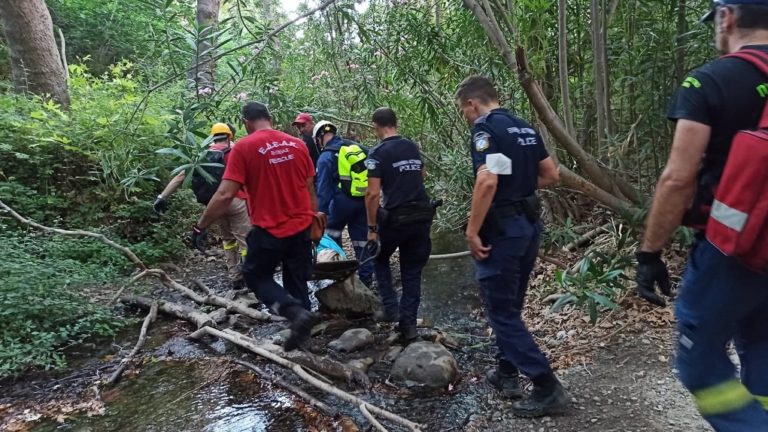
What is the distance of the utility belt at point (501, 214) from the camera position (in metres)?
2.96

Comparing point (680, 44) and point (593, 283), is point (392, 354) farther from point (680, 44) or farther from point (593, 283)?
point (680, 44)

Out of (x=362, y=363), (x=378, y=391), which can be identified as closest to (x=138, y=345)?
(x=362, y=363)

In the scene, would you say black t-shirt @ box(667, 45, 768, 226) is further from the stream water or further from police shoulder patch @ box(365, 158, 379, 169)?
police shoulder patch @ box(365, 158, 379, 169)

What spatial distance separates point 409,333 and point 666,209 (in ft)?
9.56

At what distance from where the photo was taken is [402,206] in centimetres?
424

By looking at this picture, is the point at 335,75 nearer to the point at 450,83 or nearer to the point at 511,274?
the point at 450,83

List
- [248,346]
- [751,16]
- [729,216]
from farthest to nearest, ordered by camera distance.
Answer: [248,346], [751,16], [729,216]

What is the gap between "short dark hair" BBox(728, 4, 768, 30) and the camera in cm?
169

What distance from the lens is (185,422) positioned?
10.9ft

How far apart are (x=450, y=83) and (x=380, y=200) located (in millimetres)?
2816

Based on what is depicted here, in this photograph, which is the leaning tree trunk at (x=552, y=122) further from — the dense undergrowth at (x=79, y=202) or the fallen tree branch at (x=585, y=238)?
the dense undergrowth at (x=79, y=202)

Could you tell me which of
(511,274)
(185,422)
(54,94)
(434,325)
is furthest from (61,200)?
(511,274)

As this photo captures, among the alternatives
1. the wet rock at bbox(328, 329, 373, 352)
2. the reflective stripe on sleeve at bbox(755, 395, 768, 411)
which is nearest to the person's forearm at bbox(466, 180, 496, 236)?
the reflective stripe on sleeve at bbox(755, 395, 768, 411)

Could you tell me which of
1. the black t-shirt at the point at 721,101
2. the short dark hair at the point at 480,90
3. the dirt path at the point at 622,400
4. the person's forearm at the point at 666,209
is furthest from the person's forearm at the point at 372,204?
the black t-shirt at the point at 721,101
